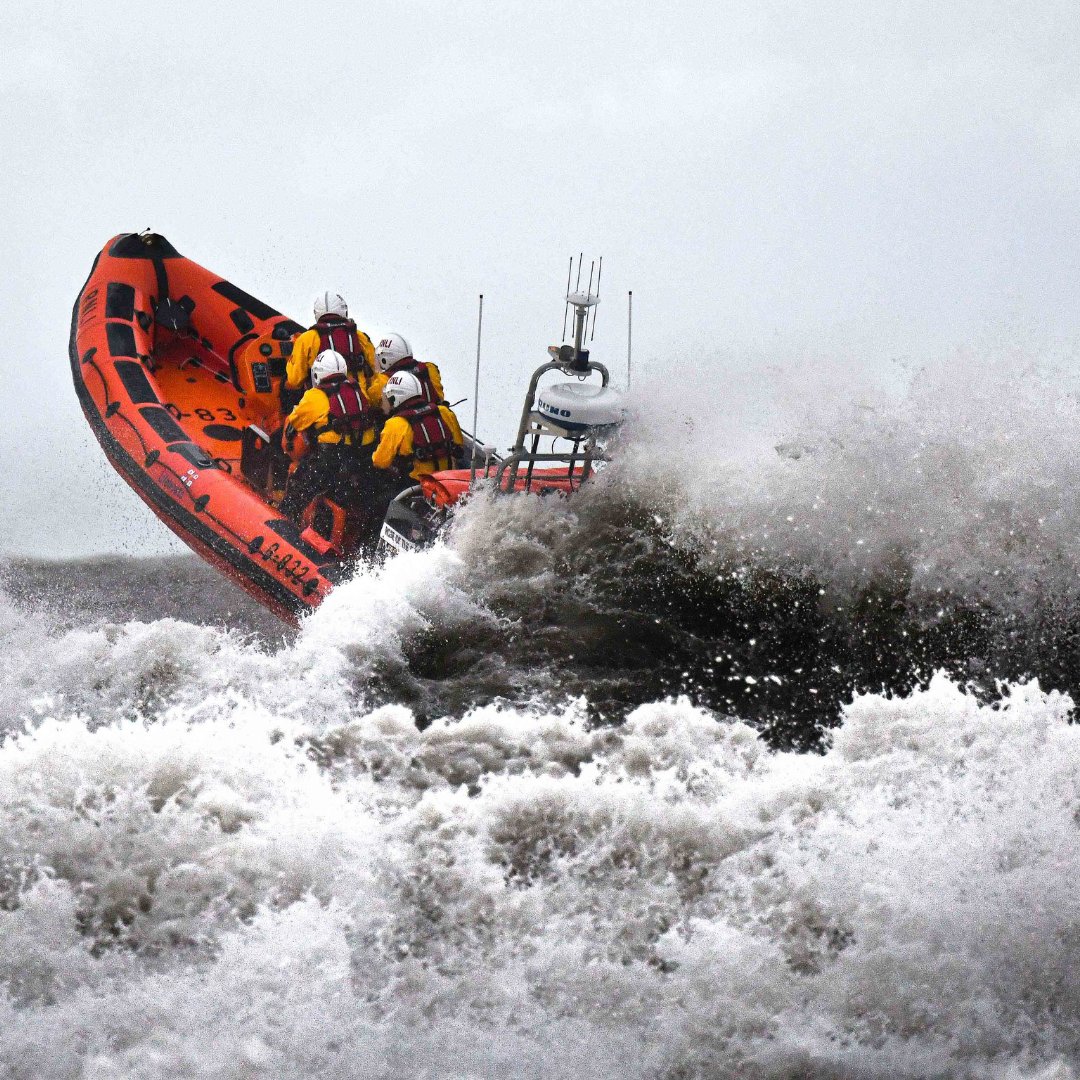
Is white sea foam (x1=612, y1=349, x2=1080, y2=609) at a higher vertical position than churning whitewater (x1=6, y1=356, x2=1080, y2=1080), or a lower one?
higher

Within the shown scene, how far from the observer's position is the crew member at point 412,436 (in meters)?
5.62

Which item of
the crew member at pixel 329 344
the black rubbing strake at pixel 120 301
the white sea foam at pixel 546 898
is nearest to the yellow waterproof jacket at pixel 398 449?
the crew member at pixel 329 344

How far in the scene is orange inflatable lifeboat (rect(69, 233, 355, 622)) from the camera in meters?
5.52

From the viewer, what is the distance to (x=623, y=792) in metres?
3.81

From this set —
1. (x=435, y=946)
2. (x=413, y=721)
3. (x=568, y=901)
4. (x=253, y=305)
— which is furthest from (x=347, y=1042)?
(x=253, y=305)

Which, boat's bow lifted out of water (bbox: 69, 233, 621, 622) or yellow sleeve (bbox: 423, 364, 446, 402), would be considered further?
yellow sleeve (bbox: 423, 364, 446, 402)

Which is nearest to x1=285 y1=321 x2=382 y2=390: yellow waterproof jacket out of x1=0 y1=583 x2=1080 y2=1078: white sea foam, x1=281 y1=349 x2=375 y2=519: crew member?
x1=281 y1=349 x2=375 y2=519: crew member

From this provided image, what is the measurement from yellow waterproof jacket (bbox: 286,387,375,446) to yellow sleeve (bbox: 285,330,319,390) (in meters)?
0.66

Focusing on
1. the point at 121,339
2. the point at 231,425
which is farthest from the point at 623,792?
the point at 121,339

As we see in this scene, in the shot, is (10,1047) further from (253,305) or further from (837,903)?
(253,305)

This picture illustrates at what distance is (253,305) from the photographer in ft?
23.9

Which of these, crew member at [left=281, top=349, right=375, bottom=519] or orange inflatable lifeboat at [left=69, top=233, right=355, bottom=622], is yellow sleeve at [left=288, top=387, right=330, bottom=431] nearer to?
crew member at [left=281, top=349, right=375, bottom=519]

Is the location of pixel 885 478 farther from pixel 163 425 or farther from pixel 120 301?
pixel 120 301

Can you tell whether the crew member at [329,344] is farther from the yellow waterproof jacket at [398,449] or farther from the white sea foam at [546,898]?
the white sea foam at [546,898]
